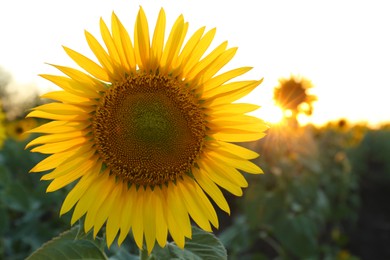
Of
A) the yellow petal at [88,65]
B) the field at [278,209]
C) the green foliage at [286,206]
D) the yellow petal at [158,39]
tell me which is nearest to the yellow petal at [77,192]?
the yellow petal at [88,65]

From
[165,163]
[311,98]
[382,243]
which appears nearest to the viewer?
[165,163]

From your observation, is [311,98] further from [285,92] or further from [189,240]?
[189,240]

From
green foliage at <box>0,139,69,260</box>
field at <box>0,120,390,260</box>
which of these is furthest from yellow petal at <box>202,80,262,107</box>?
green foliage at <box>0,139,69,260</box>

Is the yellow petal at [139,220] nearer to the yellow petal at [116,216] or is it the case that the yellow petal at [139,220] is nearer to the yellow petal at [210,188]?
the yellow petal at [116,216]

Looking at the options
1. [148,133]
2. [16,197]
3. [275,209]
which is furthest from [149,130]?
[275,209]

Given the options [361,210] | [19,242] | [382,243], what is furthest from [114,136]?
[361,210]

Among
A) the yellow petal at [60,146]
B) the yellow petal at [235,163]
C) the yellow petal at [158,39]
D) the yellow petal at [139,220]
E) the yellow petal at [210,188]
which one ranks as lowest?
the yellow petal at [139,220]

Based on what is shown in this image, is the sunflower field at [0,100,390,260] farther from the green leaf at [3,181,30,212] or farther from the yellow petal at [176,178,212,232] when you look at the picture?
the yellow petal at [176,178,212,232]
